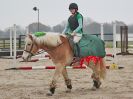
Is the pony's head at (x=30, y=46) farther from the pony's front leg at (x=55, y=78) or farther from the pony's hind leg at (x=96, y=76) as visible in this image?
the pony's hind leg at (x=96, y=76)

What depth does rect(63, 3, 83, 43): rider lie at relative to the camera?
8.48 meters

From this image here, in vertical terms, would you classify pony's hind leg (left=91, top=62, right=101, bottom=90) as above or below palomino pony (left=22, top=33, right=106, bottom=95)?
below

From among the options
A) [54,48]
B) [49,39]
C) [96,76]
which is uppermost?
[49,39]

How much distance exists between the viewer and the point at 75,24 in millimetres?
8656

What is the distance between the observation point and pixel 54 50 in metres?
8.27

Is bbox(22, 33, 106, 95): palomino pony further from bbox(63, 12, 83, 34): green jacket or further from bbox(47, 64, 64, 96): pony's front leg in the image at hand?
bbox(63, 12, 83, 34): green jacket

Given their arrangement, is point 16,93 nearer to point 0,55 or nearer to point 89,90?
point 89,90

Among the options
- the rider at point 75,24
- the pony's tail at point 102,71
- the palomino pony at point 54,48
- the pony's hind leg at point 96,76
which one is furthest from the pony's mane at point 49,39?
the pony's tail at point 102,71

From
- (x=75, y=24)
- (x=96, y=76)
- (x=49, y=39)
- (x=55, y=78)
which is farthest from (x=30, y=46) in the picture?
(x=96, y=76)

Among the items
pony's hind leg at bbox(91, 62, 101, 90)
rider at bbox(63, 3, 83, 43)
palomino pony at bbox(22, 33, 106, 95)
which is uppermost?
rider at bbox(63, 3, 83, 43)

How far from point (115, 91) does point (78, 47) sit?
117 cm

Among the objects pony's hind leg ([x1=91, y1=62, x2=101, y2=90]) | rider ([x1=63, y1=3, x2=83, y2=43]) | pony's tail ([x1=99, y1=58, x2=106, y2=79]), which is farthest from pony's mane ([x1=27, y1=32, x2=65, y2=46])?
pony's tail ([x1=99, y1=58, x2=106, y2=79])

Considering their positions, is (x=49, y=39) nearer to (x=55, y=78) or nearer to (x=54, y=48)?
(x=54, y=48)

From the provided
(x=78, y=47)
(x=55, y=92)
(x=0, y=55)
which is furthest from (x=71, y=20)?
(x=0, y=55)
